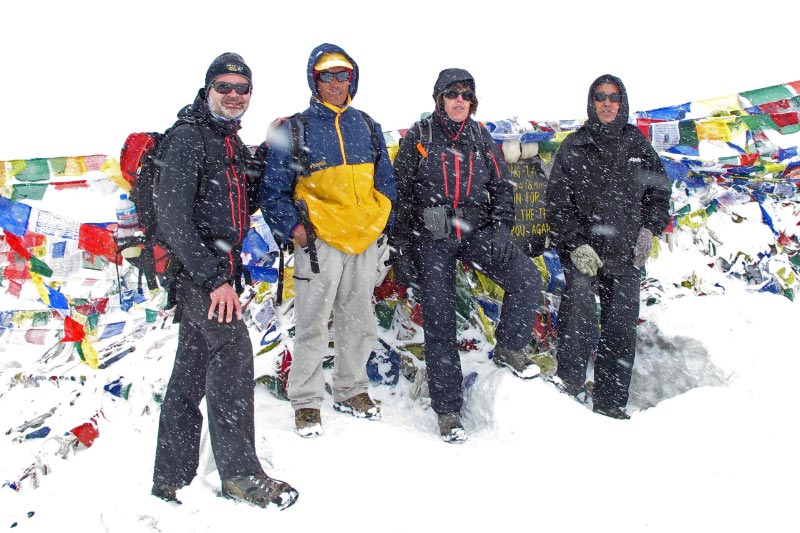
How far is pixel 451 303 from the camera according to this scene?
4.36 metres

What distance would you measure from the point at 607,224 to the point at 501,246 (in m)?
1.00

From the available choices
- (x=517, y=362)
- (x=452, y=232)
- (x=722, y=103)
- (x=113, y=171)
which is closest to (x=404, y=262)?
(x=452, y=232)

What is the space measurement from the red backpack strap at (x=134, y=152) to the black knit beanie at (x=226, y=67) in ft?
1.43

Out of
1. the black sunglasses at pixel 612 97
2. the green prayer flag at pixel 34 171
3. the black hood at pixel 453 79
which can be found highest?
the black hood at pixel 453 79

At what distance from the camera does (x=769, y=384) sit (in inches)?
174

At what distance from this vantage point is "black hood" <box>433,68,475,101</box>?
436cm

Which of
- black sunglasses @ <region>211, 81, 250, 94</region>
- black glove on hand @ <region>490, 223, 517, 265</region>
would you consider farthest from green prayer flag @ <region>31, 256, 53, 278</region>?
black glove on hand @ <region>490, 223, 517, 265</region>

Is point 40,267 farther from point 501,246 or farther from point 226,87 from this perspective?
point 501,246

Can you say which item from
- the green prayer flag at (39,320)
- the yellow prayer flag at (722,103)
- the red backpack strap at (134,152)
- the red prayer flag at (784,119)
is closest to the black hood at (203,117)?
the red backpack strap at (134,152)

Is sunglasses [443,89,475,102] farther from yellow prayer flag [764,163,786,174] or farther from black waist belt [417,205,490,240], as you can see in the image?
yellow prayer flag [764,163,786,174]

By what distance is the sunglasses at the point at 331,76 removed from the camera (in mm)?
4074

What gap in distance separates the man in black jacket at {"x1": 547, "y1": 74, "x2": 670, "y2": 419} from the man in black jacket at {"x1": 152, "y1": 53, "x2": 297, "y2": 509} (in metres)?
2.50

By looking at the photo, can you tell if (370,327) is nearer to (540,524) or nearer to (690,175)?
(540,524)

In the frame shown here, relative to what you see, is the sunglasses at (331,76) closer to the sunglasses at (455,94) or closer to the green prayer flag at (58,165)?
the sunglasses at (455,94)
